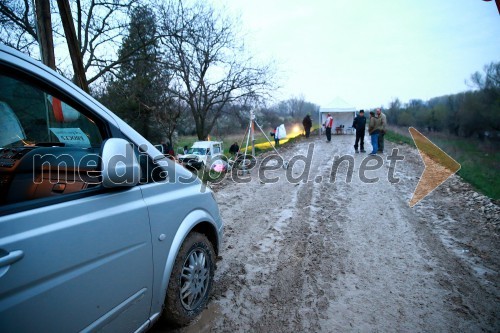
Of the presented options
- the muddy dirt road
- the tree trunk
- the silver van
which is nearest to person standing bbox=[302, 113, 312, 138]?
the muddy dirt road

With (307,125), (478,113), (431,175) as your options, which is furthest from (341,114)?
(478,113)

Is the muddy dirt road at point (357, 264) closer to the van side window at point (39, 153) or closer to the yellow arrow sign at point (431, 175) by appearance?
the yellow arrow sign at point (431, 175)

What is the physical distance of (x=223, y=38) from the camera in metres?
18.9

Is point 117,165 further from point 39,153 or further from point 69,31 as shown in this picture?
point 69,31

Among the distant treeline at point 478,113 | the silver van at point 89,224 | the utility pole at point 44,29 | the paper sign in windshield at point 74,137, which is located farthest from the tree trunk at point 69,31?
the distant treeline at point 478,113

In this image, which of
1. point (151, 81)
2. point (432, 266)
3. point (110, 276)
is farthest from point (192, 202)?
point (151, 81)

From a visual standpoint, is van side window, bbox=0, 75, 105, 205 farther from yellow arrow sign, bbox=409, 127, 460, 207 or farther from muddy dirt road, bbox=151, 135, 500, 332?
yellow arrow sign, bbox=409, 127, 460, 207

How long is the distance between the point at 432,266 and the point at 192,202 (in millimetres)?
3068

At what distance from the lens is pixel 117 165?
1.60 m

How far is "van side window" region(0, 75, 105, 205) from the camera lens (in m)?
1.84

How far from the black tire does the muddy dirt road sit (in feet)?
0.53

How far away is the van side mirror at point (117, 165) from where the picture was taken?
155cm

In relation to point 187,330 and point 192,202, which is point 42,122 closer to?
point 192,202

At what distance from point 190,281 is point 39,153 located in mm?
1581
